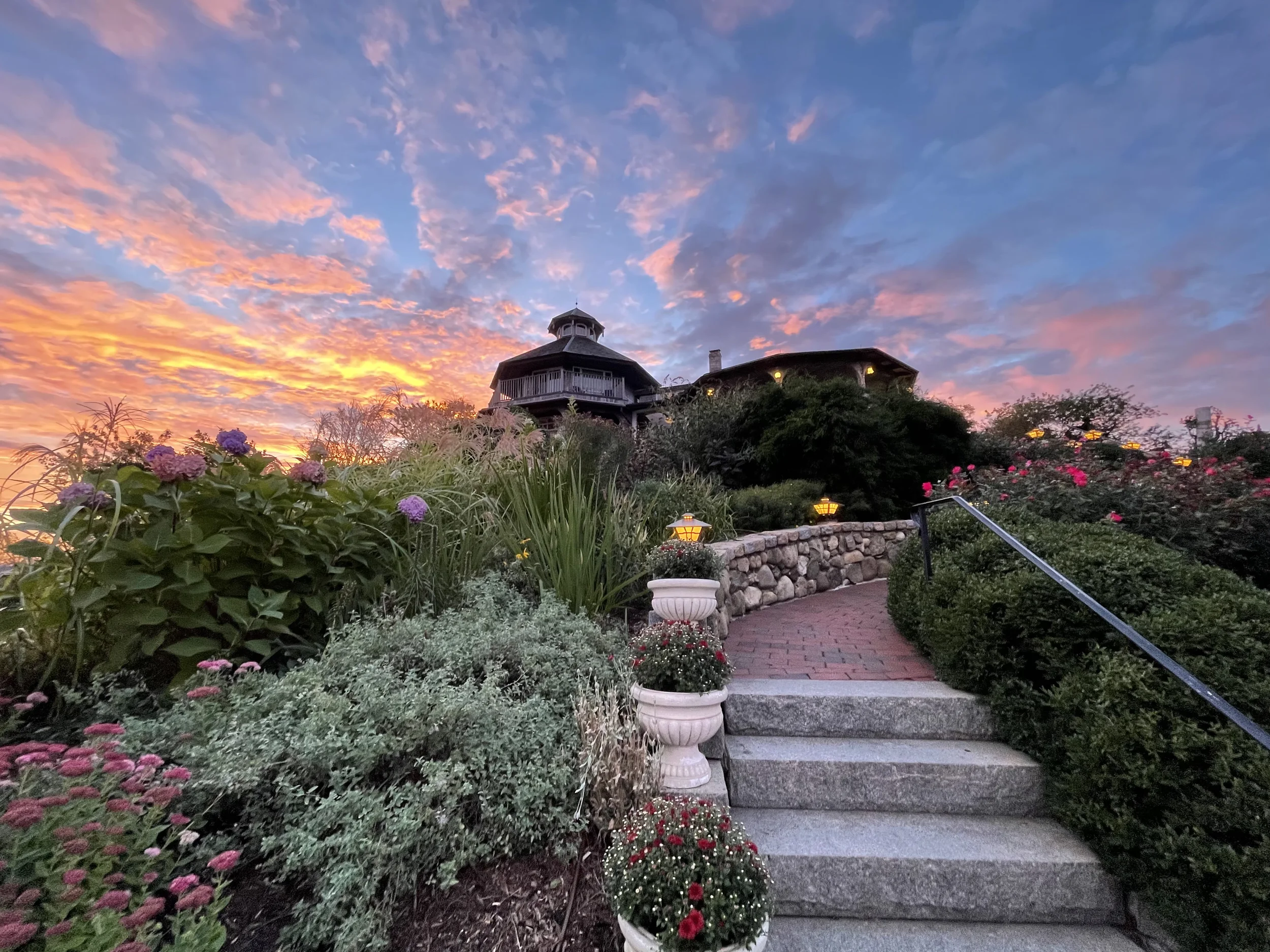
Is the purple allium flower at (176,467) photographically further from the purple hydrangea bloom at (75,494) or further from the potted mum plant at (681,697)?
the potted mum plant at (681,697)

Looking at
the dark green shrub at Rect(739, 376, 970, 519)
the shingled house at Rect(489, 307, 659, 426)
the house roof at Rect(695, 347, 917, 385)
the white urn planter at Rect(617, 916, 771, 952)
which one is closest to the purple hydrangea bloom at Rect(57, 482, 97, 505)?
the white urn planter at Rect(617, 916, 771, 952)

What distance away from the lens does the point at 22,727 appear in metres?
1.85

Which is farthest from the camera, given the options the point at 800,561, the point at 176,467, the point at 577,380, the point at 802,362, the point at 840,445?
the point at 577,380

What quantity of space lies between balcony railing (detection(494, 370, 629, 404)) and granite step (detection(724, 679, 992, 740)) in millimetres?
20933

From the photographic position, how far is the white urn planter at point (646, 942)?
128 centimetres

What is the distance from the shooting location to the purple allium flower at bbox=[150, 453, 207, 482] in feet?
6.56

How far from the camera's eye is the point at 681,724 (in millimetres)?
2111

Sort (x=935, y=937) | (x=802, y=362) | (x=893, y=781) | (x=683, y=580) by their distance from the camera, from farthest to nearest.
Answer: (x=802, y=362) < (x=683, y=580) < (x=893, y=781) < (x=935, y=937)

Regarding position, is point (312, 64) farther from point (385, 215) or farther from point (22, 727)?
point (22, 727)

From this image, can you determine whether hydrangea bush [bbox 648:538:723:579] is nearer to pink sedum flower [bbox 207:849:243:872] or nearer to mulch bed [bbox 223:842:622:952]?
mulch bed [bbox 223:842:622:952]

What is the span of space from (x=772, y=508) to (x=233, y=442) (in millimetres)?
5102

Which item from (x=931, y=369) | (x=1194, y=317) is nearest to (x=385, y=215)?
(x=1194, y=317)

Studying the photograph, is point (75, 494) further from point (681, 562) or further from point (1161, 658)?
point (1161, 658)

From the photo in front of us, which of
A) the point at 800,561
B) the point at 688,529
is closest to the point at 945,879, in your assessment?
the point at 688,529
